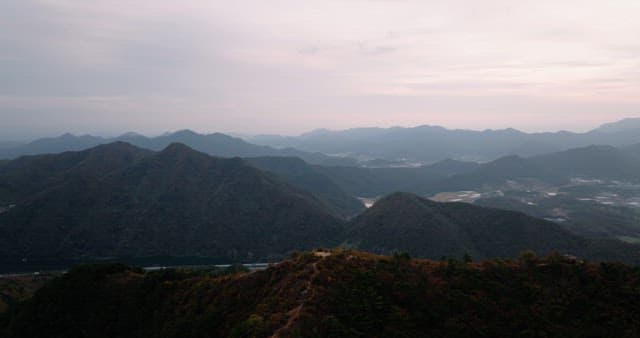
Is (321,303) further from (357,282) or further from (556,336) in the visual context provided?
(556,336)

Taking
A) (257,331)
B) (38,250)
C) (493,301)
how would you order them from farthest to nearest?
1. (38,250)
2. (493,301)
3. (257,331)

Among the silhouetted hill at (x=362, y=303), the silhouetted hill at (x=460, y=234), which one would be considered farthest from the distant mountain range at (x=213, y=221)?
the silhouetted hill at (x=362, y=303)

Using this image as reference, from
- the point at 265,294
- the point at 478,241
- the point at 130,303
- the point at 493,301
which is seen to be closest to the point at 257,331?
the point at 265,294

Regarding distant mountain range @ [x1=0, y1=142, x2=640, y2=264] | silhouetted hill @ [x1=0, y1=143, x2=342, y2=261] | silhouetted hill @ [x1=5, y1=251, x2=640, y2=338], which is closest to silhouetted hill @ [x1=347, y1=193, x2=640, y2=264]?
distant mountain range @ [x1=0, y1=142, x2=640, y2=264]

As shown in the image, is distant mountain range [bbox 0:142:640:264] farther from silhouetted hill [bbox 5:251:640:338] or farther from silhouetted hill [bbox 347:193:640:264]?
silhouetted hill [bbox 5:251:640:338]

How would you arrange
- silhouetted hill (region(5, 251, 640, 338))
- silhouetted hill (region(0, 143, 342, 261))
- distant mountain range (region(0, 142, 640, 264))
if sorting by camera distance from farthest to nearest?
silhouetted hill (region(0, 143, 342, 261)), distant mountain range (region(0, 142, 640, 264)), silhouetted hill (region(5, 251, 640, 338))

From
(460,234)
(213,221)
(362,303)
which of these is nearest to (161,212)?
(213,221)
